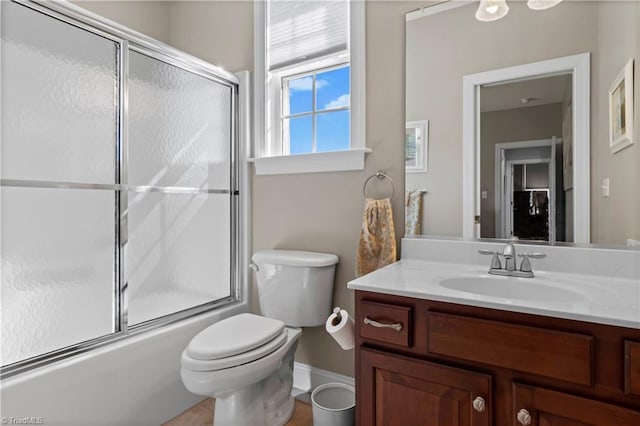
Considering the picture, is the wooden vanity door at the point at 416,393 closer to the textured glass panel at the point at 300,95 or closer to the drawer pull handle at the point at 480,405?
the drawer pull handle at the point at 480,405

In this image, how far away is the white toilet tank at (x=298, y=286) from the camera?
1799mm

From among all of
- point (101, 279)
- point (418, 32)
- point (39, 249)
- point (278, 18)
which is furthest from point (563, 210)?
point (39, 249)

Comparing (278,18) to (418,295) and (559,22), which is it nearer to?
(559,22)

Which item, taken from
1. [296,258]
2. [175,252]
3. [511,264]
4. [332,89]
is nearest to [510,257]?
[511,264]

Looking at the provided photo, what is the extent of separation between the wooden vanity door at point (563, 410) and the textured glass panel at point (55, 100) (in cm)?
178

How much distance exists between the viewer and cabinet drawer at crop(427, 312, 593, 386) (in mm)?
911

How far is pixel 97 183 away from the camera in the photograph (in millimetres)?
1565

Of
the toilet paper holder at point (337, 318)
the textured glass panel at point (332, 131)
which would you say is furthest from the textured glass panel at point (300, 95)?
the toilet paper holder at point (337, 318)

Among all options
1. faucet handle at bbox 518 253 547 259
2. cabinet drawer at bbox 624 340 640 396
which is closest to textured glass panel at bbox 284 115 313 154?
faucet handle at bbox 518 253 547 259

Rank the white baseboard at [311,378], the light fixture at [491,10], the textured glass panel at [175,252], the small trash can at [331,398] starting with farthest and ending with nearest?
the white baseboard at [311,378] → the textured glass panel at [175,252] → the small trash can at [331,398] → the light fixture at [491,10]

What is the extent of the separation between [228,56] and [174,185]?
99 cm

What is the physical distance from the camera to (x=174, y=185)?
1.93m

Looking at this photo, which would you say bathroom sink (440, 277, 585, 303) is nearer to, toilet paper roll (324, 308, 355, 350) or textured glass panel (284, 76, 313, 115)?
toilet paper roll (324, 308, 355, 350)

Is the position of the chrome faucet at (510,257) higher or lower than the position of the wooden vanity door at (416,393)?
higher
